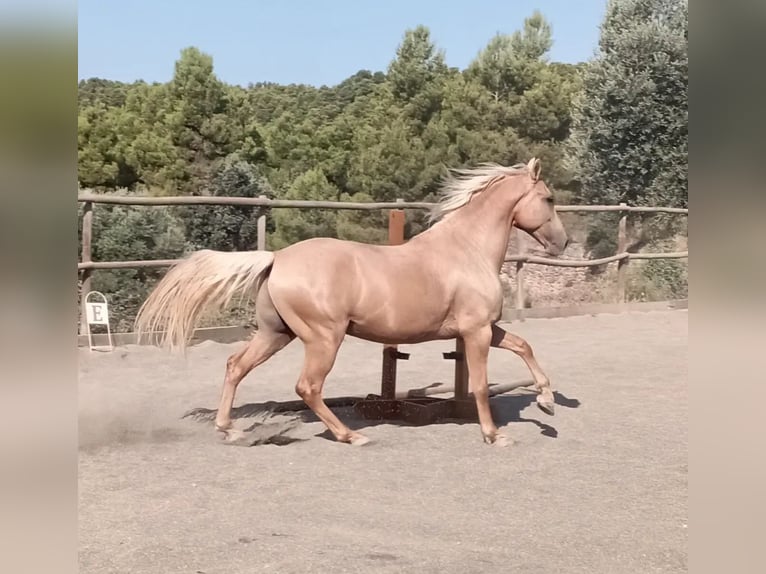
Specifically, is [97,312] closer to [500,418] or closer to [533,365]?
[500,418]

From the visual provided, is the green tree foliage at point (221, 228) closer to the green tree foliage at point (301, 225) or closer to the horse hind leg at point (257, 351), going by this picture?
the green tree foliage at point (301, 225)

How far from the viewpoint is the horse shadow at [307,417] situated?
185 inches

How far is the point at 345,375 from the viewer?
670 cm

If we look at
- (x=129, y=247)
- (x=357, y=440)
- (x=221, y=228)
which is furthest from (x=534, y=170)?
(x=221, y=228)

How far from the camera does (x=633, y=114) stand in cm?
1742

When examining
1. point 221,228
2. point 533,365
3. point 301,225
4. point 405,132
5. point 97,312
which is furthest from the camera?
point 405,132

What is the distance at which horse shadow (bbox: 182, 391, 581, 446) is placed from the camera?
185 inches

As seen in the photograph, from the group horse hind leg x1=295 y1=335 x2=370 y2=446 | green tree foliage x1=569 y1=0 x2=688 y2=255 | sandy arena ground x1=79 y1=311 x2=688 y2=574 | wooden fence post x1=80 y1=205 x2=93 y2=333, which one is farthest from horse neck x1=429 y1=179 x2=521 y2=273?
green tree foliage x1=569 y1=0 x2=688 y2=255

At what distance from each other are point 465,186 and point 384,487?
2.22 m

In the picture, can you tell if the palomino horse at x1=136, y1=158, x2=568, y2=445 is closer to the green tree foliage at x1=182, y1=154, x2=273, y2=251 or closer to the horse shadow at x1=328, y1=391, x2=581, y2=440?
the horse shadow at x1=328, y1=391, x2=581, y2=440

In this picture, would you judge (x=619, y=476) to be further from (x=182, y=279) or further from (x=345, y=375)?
(x=345, y=375)

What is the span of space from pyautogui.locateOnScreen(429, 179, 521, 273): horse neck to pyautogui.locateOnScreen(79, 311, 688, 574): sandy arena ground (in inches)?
45.0

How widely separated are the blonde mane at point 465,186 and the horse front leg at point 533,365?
34.0 inches

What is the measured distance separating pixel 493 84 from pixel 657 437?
1881cm
